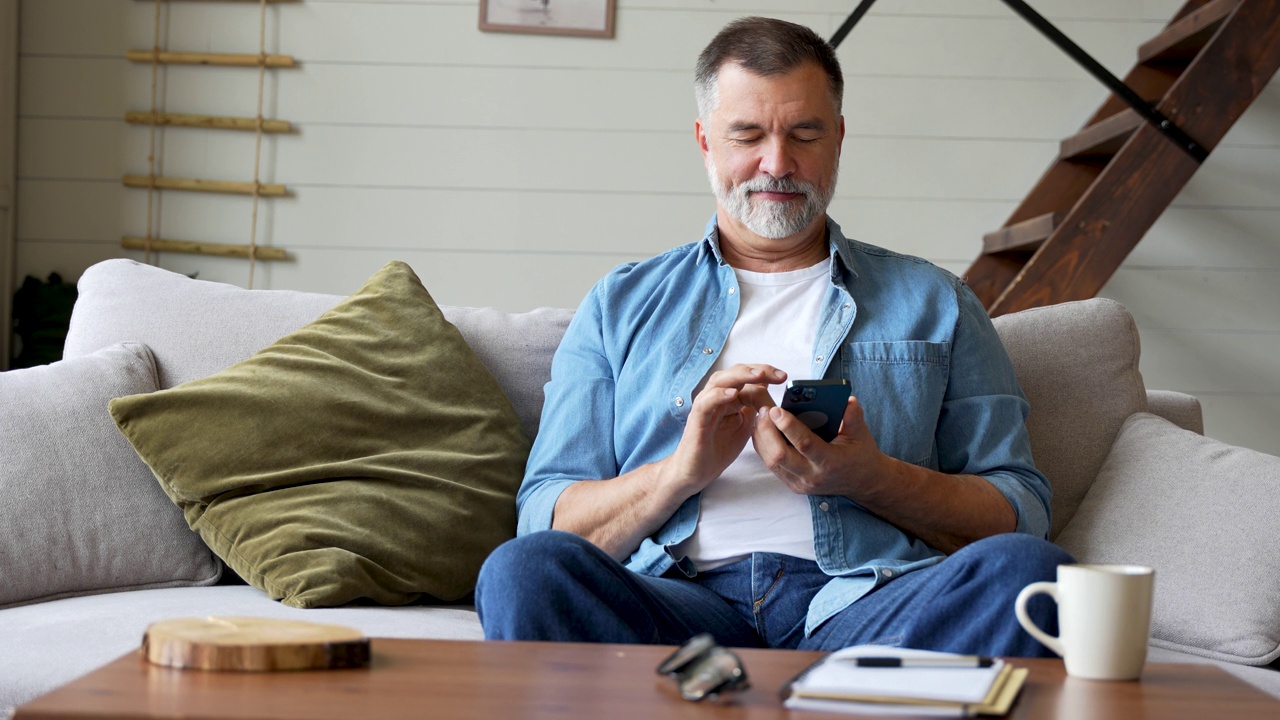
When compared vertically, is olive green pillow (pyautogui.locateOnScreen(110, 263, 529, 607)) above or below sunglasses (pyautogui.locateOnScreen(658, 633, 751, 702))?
below

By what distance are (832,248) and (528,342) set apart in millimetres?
521

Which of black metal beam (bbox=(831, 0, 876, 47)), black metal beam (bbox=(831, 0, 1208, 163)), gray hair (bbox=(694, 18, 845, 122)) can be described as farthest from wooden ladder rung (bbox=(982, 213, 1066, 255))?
gray hair (bbox=(694, 18, 845, 122))

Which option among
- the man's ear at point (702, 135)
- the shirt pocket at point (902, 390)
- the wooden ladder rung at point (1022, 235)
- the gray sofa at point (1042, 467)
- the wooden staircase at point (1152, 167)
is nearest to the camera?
the gray sofa at point (1042, 467)

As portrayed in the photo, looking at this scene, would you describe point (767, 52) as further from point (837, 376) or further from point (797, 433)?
point (797, 433)

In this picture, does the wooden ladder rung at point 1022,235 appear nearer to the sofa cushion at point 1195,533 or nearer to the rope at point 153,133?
the sofa cushion at point 1195,533

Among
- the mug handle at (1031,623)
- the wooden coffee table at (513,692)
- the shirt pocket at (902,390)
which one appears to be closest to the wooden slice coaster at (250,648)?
the wooden coffee table at (513,692)

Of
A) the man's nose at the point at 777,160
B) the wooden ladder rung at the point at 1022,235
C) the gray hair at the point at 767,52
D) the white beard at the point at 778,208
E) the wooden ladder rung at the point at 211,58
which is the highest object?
the gray hair at the point at 767,52

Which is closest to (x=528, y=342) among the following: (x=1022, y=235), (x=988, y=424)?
(x=988, y=424)

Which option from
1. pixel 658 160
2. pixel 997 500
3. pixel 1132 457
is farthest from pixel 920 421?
pixel 658 160

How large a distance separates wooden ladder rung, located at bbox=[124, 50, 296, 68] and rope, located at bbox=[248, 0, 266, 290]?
16mm

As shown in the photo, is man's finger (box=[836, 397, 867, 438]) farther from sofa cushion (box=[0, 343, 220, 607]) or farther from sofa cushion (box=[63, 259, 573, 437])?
sofa cushion (box=[0, 343, 220, 607])

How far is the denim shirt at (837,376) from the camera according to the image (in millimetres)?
1556

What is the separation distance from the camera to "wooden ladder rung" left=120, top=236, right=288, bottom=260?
331 centimetres

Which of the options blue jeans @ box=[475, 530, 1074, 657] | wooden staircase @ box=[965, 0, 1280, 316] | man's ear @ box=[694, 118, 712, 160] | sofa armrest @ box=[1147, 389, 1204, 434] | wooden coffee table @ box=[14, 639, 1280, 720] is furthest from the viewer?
wooden staircase @ box=[965, 0, 1280, 316]
